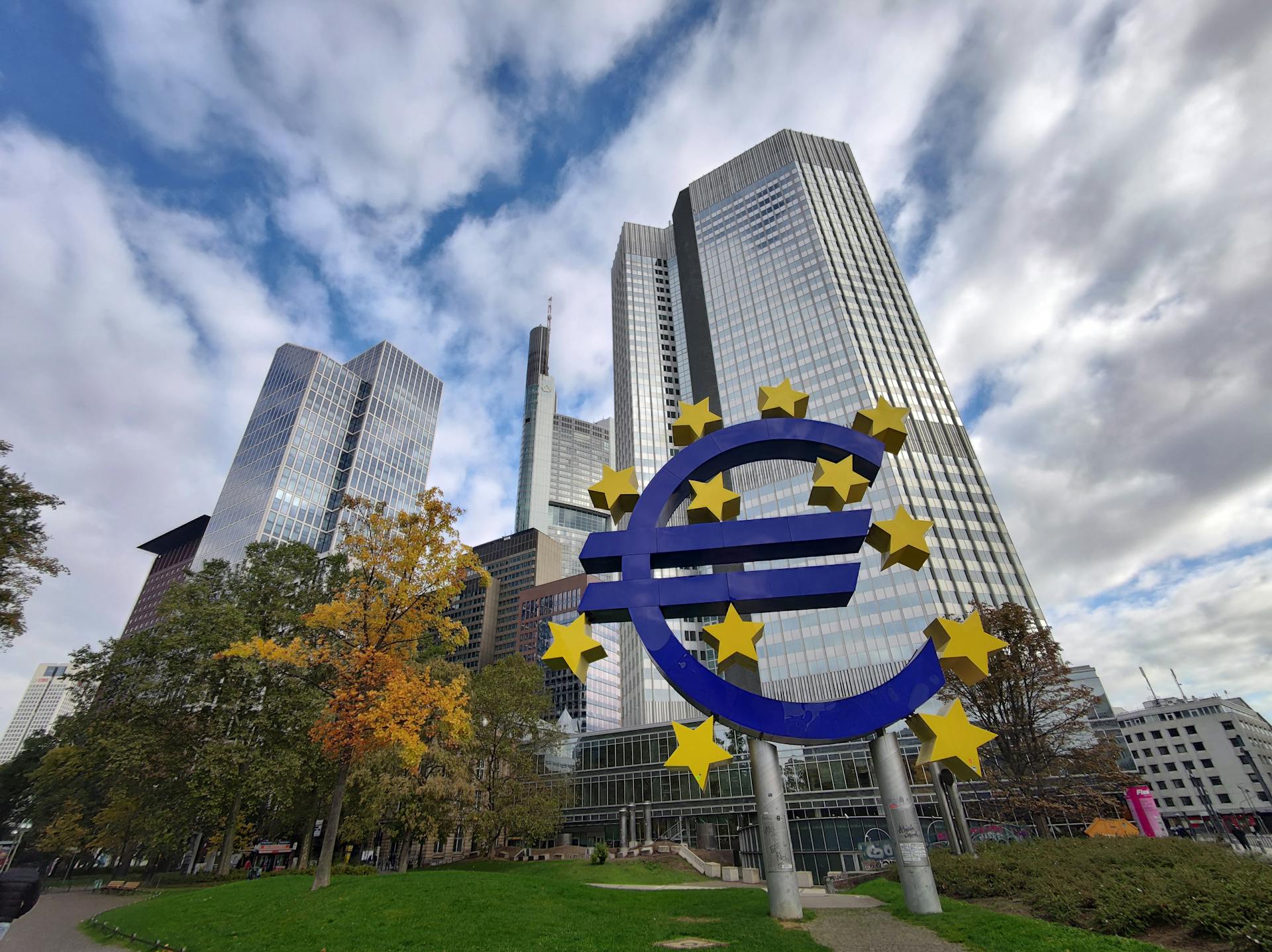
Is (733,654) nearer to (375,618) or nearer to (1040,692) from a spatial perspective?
(375,618)

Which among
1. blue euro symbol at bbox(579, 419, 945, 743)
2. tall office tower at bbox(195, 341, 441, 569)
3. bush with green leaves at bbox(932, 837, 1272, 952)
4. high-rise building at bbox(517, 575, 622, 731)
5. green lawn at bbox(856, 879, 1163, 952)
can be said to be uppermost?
tall office tower at bbox(195, 341, 441, 569)

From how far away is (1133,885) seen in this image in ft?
37.7

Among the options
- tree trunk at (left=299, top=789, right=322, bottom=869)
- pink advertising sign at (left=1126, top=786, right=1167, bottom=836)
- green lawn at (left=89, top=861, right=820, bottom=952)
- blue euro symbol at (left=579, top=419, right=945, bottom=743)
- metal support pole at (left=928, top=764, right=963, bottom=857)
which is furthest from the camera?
tree trunk at (left=299, top=789, right=322, bottom=869)

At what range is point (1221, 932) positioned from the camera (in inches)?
355

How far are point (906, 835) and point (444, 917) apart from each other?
10.8 metres

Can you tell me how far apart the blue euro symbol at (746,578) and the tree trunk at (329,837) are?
1011 cm

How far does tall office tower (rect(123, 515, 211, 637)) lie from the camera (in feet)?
509

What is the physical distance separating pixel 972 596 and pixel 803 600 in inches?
2488

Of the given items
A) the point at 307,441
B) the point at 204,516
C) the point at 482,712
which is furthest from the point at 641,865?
the point at 204,516

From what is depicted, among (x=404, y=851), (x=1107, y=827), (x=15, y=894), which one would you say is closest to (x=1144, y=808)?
(x=1107, y=827)

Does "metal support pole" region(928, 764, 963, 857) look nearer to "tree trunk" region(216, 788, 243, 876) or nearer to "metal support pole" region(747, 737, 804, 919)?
"metal support pole" region(747, 737, 804, 919)

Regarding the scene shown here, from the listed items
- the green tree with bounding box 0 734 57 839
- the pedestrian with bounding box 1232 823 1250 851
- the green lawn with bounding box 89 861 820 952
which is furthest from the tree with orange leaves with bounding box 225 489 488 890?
the green tree with bounding box 0 734 57 839

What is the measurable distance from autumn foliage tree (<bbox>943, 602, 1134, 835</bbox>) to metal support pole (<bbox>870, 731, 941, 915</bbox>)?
14.3 meters

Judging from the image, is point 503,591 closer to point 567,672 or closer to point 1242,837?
point 567,672
